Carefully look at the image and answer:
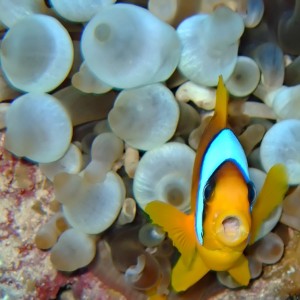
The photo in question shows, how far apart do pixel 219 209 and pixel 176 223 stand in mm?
232

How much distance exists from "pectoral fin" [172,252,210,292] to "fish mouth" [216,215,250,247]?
1.00 ft

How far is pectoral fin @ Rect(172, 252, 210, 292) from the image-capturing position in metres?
1.07

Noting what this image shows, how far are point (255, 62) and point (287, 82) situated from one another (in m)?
0.10

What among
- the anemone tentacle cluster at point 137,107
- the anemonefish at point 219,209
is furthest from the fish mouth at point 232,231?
the anemone tentacle cluster at point 137,107

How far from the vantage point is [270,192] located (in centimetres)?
94

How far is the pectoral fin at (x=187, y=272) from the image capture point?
1066 mm

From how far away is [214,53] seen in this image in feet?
3.51

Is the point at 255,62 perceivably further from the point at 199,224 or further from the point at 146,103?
the point at 199,224

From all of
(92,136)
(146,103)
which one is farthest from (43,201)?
(146,103)

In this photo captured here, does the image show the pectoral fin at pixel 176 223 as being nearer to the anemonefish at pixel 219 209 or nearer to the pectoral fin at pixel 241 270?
the anemonefish at pixel 219 209

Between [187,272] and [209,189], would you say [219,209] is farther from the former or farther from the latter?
[187,272]

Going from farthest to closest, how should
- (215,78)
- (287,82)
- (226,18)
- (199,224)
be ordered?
(287,82)
(215,78)
(226,18)
(199,224)

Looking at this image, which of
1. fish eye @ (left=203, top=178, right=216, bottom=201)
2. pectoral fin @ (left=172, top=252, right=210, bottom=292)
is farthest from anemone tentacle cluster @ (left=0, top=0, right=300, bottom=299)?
fish eye @ (left=203, top=178, right=216, bottom=201)

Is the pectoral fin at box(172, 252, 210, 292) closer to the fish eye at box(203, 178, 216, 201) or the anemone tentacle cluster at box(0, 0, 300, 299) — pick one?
the anemone tentacle cluster at box(0, 0, 300, 299)
